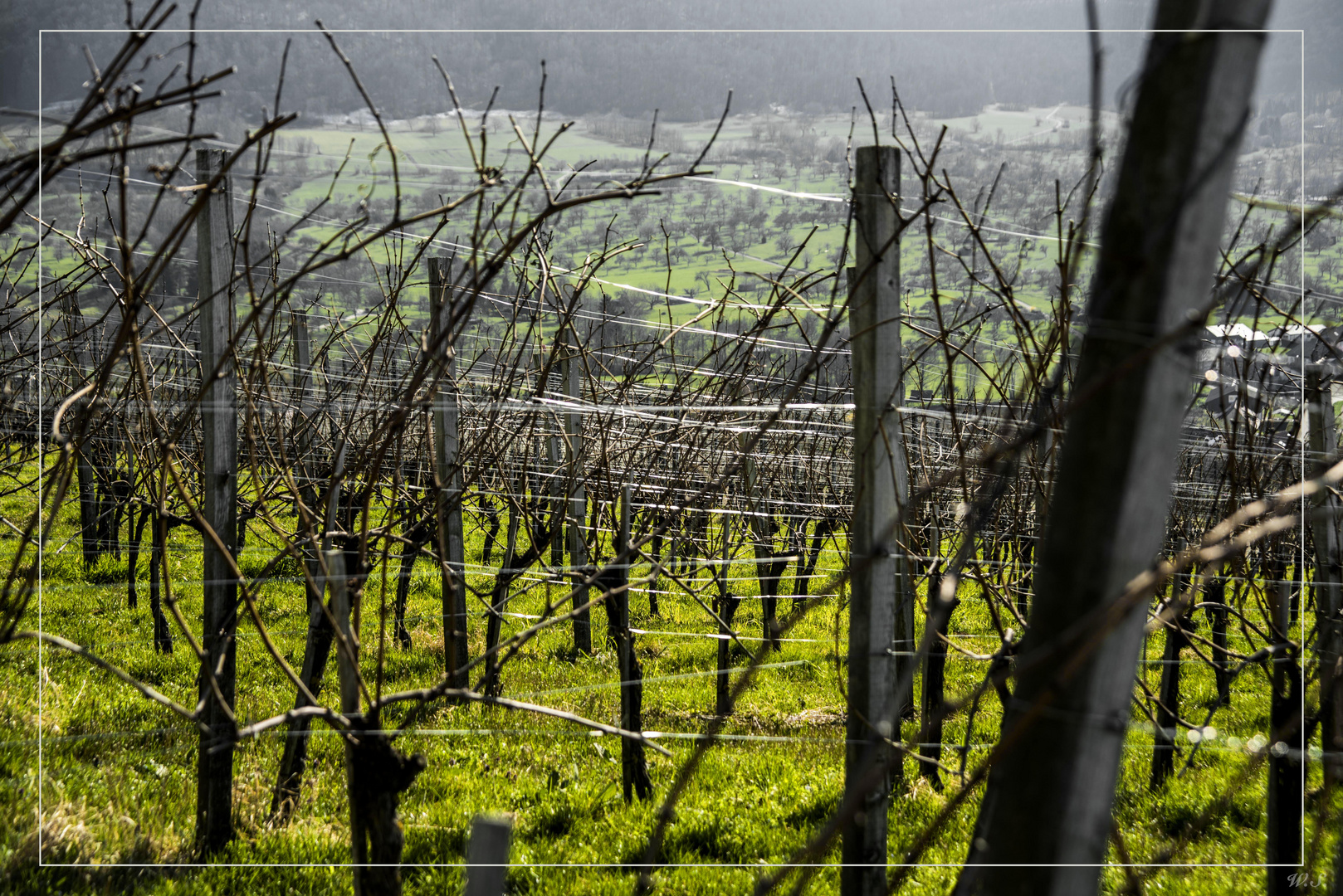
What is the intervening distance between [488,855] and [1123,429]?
74 centimetres

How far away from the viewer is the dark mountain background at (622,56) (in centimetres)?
233

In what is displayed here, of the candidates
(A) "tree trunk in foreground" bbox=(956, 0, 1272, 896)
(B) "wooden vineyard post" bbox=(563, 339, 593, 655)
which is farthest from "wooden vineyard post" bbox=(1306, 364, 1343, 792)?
(B) "wooden vineyard post" bbox=(563, 339, 593, 655)

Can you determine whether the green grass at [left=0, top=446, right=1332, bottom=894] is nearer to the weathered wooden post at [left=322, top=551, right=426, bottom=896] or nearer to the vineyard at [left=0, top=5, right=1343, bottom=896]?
the vineyard at [left=0, top=5, right=1343, bottom=896]

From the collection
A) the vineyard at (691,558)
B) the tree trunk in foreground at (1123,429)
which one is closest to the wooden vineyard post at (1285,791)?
the vineyard at (691,558)

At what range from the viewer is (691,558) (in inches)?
161

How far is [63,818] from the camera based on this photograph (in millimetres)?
3125

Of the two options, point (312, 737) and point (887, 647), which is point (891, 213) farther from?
point (312, 737)

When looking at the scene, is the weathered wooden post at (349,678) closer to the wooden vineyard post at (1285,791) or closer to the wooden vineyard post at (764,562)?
the wooden vineyard post at (1285,791)

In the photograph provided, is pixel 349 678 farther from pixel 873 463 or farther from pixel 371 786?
pixel 873 463

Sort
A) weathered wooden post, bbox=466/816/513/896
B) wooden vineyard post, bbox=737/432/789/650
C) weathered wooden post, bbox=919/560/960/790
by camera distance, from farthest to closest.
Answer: wooden vineyard post, bbox=737/432/789/650
weathered wooden post, bbox=919/560/960/790
weathered wooden post, bbox=466/816/513/896

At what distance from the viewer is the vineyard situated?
2.11 feet

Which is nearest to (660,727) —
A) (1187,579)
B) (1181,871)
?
(1181,871)

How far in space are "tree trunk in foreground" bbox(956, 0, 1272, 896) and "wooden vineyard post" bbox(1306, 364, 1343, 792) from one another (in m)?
2.00

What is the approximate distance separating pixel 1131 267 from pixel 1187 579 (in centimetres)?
512
